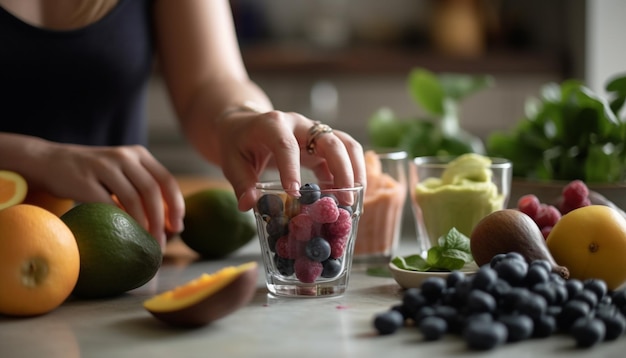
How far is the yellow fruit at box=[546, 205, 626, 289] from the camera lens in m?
0.88

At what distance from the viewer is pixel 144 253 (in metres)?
0.94

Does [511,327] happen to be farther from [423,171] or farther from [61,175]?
[61,175]

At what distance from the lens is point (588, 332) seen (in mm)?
714

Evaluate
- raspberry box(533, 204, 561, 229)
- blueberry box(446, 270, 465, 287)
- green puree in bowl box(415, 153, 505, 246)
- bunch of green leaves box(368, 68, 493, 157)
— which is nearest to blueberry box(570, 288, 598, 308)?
blueberry box(446, 270, 465, 287)

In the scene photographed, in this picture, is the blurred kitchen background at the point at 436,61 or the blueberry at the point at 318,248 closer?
the blueberry at the point at 318,248

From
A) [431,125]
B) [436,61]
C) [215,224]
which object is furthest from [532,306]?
[436,61]

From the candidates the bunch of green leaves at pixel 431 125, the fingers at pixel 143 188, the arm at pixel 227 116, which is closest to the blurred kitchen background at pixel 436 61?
the bunch of green leaves at pixel 431 125

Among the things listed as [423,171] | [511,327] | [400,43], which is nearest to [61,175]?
[423,171]

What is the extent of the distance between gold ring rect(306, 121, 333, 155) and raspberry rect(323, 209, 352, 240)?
0.14 meters

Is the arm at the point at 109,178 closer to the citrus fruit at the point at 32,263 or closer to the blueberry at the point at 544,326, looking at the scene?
the citrus fruit at the point at 32,263

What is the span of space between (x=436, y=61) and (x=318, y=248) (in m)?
2.87

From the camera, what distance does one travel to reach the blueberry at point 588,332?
71 cm

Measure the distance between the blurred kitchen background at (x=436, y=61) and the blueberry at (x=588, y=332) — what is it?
290cm

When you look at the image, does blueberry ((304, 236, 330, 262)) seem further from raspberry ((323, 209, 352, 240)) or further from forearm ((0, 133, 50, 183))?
forearm ((0, 133, 50, 183))
